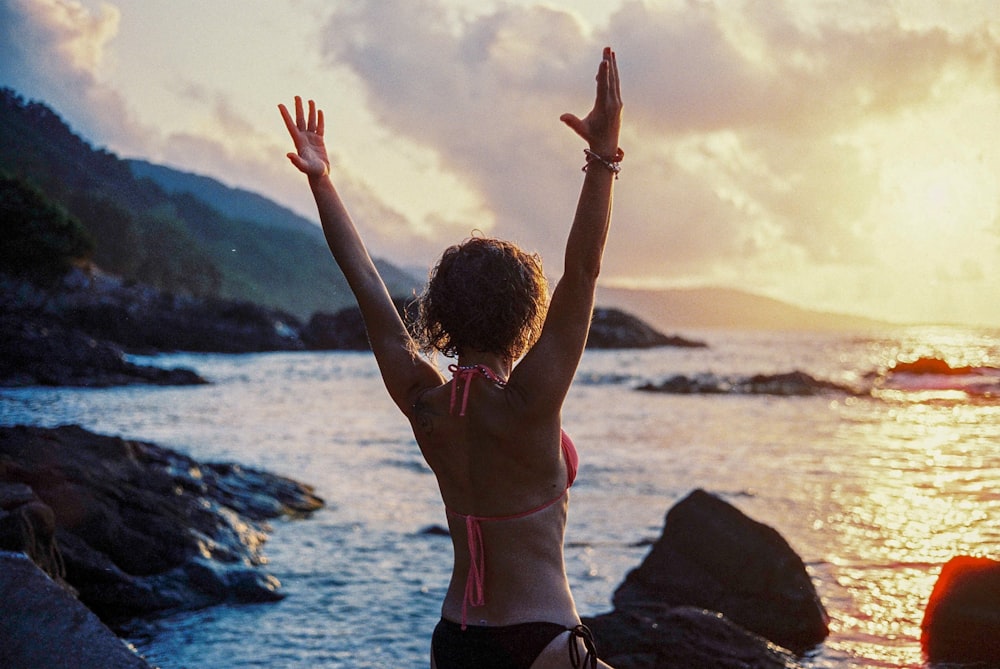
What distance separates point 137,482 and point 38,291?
6419cm

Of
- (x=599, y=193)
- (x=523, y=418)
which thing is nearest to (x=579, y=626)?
(x=523, y=418)

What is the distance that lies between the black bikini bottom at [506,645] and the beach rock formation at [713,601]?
4223 mm

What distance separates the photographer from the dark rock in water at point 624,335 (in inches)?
4250

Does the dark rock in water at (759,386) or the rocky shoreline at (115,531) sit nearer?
the rocky shoreline at (115,531)

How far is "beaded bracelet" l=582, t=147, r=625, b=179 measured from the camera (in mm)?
2338

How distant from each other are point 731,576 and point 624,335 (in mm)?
104016

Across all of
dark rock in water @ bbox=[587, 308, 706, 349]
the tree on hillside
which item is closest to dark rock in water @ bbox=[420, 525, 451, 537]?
the tree on hillside

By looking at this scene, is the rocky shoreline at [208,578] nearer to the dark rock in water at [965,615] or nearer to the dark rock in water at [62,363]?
the dark rock in water at [965,615]

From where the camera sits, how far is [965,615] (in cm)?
735

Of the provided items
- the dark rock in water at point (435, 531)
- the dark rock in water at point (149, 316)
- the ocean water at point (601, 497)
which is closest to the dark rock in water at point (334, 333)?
the dark rock in water at point (149, 316)

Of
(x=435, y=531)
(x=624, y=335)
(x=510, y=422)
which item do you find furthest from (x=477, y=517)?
(x=624, y=335)

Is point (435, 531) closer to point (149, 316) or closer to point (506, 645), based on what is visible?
point (506, 645)

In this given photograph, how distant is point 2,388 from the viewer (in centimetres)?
3300

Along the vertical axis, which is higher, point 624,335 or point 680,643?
point 624,335
